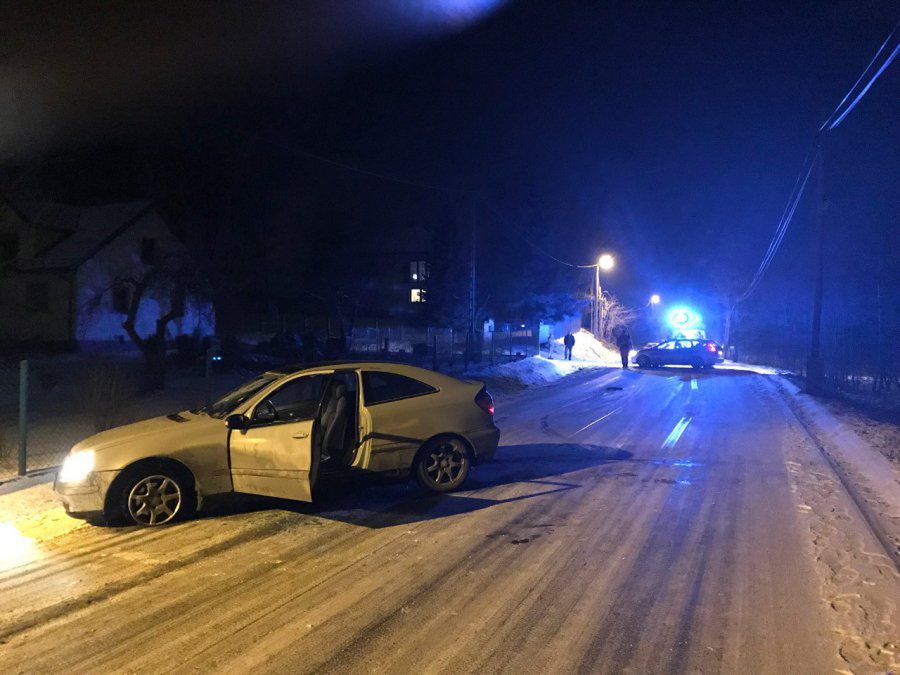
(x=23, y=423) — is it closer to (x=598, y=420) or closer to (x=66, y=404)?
(x=66, y=404)

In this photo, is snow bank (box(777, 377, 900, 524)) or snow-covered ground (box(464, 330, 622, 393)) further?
snow-covered ground (box(464, 330, 622, 393))

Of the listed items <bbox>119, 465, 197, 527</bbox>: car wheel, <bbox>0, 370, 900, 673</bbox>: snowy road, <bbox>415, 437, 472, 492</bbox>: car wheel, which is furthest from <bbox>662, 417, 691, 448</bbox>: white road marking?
<bbox>119, 465, 197, 527</bbox>: car wheel

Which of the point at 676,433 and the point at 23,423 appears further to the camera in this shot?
the point at 676,433

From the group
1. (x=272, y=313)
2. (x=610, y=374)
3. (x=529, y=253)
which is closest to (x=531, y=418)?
(x=610, y=374)

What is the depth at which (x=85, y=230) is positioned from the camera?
31.9 metres

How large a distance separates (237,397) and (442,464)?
2.40 m

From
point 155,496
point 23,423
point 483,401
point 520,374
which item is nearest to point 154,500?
point 155,496

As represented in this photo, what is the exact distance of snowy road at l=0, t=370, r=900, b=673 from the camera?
379 centimetres

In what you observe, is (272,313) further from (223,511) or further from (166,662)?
(166,662)

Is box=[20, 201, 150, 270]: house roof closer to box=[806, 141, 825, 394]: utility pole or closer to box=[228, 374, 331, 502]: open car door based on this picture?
box=[228, 374, 331, 502]: open car door

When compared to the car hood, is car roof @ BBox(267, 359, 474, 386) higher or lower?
higher

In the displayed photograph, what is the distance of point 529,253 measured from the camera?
41.3 metres

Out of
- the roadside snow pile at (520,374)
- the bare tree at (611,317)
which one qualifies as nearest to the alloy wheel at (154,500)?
the roadside snow pile at (520,374)

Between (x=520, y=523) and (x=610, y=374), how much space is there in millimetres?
22423
